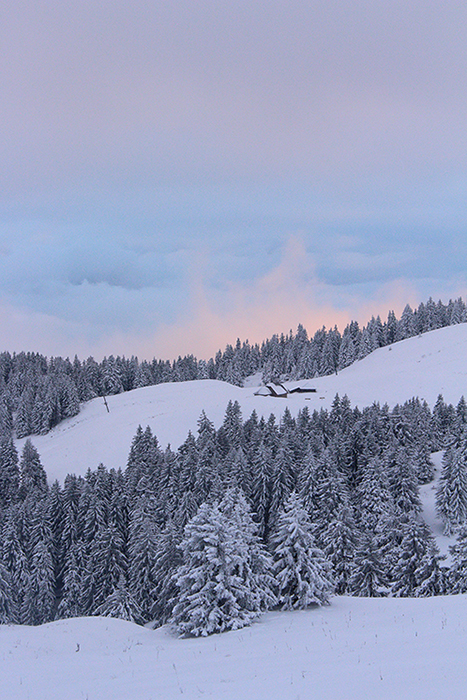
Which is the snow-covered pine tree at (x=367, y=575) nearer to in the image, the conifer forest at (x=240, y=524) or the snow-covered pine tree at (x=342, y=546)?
the conifer forest at (x=240, y=524)

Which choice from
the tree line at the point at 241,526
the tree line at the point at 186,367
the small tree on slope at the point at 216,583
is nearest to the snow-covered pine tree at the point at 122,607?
the tree line at the point at 241,526

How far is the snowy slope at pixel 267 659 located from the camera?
10891 millimetres

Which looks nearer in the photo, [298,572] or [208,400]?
[298,572]

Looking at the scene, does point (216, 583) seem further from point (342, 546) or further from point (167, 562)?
point (342, 546)

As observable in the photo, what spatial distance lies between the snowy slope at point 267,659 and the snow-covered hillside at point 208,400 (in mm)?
62690

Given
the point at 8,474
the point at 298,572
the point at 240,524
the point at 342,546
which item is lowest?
the point at 342,546

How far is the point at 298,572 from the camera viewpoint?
70.8 feet

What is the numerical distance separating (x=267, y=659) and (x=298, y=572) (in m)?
7.86

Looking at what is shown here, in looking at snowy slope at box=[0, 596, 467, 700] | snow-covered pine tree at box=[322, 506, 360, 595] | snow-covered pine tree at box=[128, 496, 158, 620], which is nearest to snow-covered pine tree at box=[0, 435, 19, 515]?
snow-covered pine tree at box=[128, 496, 158, 620]

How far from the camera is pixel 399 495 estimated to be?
45500mm

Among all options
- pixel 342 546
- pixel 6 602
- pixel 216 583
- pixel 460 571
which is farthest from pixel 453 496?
pixel 6 602

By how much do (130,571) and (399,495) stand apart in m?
27.7

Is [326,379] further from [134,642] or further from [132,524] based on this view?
[134,642]

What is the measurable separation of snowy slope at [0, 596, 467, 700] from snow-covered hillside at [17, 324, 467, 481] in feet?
206
